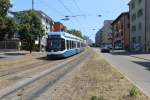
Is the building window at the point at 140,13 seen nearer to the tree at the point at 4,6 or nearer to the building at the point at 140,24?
the building at the point at 140,24

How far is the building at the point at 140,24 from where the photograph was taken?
7369 centimetres

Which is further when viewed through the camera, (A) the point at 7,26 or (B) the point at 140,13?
(B) the point at 140,13

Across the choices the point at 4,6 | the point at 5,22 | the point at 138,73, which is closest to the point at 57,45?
the point at 4,6

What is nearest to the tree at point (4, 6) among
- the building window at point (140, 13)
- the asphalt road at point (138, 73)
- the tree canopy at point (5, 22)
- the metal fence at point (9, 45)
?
the tree canopy at point (5, 22)

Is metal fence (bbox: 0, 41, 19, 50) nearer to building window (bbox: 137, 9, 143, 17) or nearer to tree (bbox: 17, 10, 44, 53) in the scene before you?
tree (bbox: 17, 10, 44, 53)

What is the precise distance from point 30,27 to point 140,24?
3151 centimetres

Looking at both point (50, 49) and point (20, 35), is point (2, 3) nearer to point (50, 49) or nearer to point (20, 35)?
point (50, 49)

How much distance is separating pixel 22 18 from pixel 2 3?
54.9 feet

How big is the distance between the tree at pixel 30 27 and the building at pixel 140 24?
2316cm

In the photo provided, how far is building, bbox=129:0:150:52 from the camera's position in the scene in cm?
7369

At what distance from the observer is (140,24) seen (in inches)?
3174

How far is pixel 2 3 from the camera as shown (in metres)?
43.4

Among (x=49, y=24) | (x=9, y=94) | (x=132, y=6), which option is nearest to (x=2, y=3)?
(x=9, y=94)

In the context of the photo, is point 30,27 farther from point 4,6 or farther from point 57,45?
point 57,45
